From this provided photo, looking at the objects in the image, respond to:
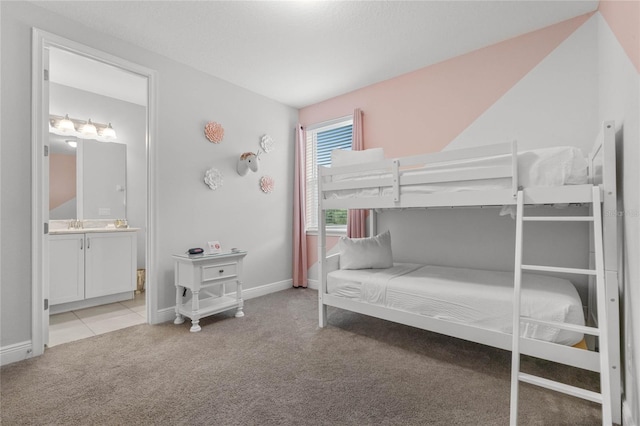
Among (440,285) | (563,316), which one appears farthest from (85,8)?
(563,316)

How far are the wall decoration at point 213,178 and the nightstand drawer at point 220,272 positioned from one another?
993 mm

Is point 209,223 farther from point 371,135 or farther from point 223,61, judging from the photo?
point 371,135

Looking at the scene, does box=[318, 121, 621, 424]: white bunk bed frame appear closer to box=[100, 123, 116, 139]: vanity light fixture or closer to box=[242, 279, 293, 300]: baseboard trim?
box=[242, 279, 293, 300]: baseboard trim

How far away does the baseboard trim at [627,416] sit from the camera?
1.44 metres

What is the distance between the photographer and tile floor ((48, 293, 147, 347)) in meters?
2.80

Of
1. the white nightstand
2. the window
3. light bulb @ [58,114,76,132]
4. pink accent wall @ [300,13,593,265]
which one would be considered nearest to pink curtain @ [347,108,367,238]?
pink accent wall @ [300,13,593,265]

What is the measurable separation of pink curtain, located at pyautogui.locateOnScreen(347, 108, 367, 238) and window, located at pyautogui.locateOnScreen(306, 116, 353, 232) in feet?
0.80

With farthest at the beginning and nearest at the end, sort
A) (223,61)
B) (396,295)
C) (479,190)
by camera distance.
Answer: (223,61), (396,295), (479,190)

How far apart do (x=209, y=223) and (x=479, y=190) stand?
9.41 ft

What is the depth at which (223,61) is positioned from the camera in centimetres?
324

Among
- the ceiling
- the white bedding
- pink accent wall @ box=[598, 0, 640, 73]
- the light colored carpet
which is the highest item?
the ceiling

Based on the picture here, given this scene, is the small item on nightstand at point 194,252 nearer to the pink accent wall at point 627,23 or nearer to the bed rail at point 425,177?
the bed rail at point 425,177

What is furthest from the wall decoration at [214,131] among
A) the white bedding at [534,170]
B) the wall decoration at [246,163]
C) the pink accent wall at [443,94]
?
the white bedding at [534,170]

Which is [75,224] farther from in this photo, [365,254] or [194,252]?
[365,254]
